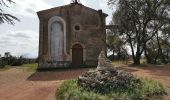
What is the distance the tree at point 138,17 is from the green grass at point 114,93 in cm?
1730

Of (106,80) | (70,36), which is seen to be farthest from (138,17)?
(106,80)

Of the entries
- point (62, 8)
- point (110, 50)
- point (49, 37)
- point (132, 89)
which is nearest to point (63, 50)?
point (49, 37)

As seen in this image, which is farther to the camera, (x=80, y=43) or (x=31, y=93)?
(x=80, y=43)

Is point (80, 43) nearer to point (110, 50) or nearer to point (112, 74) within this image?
point (112, 74)

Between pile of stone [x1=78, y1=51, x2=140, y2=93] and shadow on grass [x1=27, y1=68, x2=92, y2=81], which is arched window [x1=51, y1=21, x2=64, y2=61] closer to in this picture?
shadow on grass [x1=27, y1=68, x2=92, y2=81]

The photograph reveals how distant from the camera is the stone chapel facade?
95.2ft

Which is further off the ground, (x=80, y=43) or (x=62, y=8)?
(x=62, y=8)

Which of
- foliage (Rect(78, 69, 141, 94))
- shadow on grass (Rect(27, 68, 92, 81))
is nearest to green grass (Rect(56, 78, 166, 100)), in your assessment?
foliage (Rect(78, 69, 141, 94))

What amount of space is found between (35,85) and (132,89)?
722cm

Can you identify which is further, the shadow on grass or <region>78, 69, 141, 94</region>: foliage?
the shadow on grass

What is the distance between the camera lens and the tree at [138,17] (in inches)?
1233

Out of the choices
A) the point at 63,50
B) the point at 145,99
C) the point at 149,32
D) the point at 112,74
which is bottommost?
the point at 145,99

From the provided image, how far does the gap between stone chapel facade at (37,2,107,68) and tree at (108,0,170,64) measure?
9.13 ft

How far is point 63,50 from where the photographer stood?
29.2 meters
